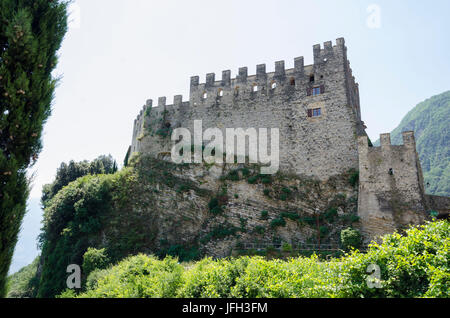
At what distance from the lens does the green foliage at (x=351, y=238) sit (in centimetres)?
1941

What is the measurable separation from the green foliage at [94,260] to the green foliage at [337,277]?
9912 mm

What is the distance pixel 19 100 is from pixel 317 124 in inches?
891

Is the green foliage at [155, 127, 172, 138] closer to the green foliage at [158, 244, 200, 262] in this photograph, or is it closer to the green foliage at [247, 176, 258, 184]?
the green foliage at [247, 176, 258, 184]

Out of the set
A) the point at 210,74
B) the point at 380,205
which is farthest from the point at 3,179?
the point at 210,74

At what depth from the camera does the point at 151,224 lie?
26.7 metres

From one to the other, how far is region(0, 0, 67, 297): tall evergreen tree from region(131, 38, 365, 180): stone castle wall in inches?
819

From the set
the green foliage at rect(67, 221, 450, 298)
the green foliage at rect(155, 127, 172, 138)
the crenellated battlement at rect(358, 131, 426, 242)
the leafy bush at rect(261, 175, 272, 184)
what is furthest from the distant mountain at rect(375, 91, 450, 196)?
the green foliage at rect(67, 221, 450, 298)

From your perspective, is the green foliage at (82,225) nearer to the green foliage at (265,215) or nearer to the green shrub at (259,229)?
the green shrub at (259,229)

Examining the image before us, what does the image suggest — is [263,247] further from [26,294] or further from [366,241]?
[26,294]

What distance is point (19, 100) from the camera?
822 centimetres

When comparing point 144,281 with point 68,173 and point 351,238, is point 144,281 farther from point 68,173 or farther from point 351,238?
point 68,173

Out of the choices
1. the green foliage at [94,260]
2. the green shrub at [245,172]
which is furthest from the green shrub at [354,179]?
the green foliage at [94,260]

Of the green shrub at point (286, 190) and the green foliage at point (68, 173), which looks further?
the green foliage at point (68, 173)

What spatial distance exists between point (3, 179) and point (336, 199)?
2108 cm
